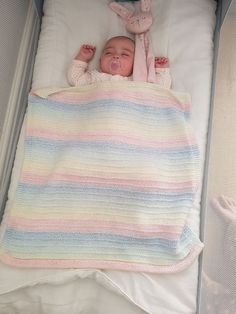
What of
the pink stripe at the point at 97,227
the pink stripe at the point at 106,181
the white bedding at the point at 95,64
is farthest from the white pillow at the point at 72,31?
the pink stripe at the point at 97,227

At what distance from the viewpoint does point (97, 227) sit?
1.13 m

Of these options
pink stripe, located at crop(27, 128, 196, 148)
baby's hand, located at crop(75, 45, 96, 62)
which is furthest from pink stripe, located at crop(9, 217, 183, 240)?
baby's hand, located at crop(75, 45, 96, 62)

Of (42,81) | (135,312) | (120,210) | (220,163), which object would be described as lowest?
(135,312)

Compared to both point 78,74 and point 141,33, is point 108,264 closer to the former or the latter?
point 78,74

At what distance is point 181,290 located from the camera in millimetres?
1091

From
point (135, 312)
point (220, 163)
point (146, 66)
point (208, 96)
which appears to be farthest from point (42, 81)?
point (135, 312)

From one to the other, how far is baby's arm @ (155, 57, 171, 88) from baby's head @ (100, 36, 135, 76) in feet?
0.31

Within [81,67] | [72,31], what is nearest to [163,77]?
[81,67]

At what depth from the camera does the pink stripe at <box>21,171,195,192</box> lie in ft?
3.74

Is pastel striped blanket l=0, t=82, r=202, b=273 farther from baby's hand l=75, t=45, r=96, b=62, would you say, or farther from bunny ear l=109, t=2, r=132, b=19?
bunny ear l=109, t=2, r=132, b=19

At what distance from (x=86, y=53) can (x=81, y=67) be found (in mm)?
64

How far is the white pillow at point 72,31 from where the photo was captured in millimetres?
1426

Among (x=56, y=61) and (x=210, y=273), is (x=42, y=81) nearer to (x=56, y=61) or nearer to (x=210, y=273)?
(x=56, y=61)

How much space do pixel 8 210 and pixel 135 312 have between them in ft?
1.57
